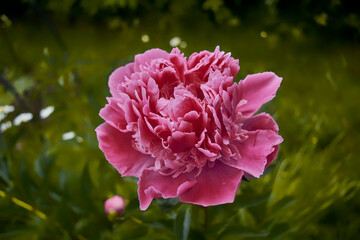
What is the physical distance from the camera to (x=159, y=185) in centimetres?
53

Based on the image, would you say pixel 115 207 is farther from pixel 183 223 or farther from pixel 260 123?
pixel 260 123

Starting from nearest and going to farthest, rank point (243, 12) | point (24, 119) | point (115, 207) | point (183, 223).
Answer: point (183, 223), point (115, 207), point (24, 119), point (243, 12)

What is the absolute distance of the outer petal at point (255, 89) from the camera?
1.87 ft

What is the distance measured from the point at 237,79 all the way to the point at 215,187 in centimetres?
36

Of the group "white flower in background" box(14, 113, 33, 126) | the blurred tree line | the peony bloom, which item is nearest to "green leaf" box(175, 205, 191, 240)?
the peony bloom

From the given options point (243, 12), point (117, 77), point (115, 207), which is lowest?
point (243, 12)

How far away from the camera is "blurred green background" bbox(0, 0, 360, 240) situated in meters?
0.89

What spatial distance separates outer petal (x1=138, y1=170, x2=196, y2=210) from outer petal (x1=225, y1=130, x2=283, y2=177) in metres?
0.06

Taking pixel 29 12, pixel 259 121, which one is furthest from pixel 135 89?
pixel 29 12

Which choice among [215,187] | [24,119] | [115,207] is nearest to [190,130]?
[215,187]

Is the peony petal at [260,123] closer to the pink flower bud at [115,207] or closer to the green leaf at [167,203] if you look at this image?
the green leaf at [167,203]

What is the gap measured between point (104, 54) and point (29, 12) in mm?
780

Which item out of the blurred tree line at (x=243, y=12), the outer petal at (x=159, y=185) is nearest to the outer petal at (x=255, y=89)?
the outer petal at (x=159, y=185)

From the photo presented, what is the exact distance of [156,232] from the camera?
86 cm
